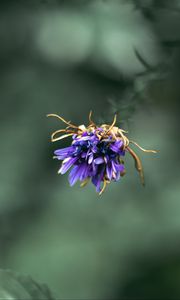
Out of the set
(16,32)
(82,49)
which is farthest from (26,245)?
(16,32)

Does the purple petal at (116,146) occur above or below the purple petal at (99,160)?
above

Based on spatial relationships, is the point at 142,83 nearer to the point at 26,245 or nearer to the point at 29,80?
the point at 26,245

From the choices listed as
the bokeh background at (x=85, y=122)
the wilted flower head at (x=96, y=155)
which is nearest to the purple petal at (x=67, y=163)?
the wilted flower head at (x=96, y=155)

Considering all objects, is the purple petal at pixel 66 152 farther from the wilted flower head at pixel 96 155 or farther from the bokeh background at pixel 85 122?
the bokeh background at pixel 85 122

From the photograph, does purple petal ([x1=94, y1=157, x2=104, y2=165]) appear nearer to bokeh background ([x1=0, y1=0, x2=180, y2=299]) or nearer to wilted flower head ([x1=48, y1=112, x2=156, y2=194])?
wilted flower head ([x1=48, y1=112, x2=156, y2=194])

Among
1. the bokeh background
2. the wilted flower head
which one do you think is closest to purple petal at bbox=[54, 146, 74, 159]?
the wilted flower head

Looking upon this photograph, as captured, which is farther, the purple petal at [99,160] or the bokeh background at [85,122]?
the bokeh background at [85,122]
